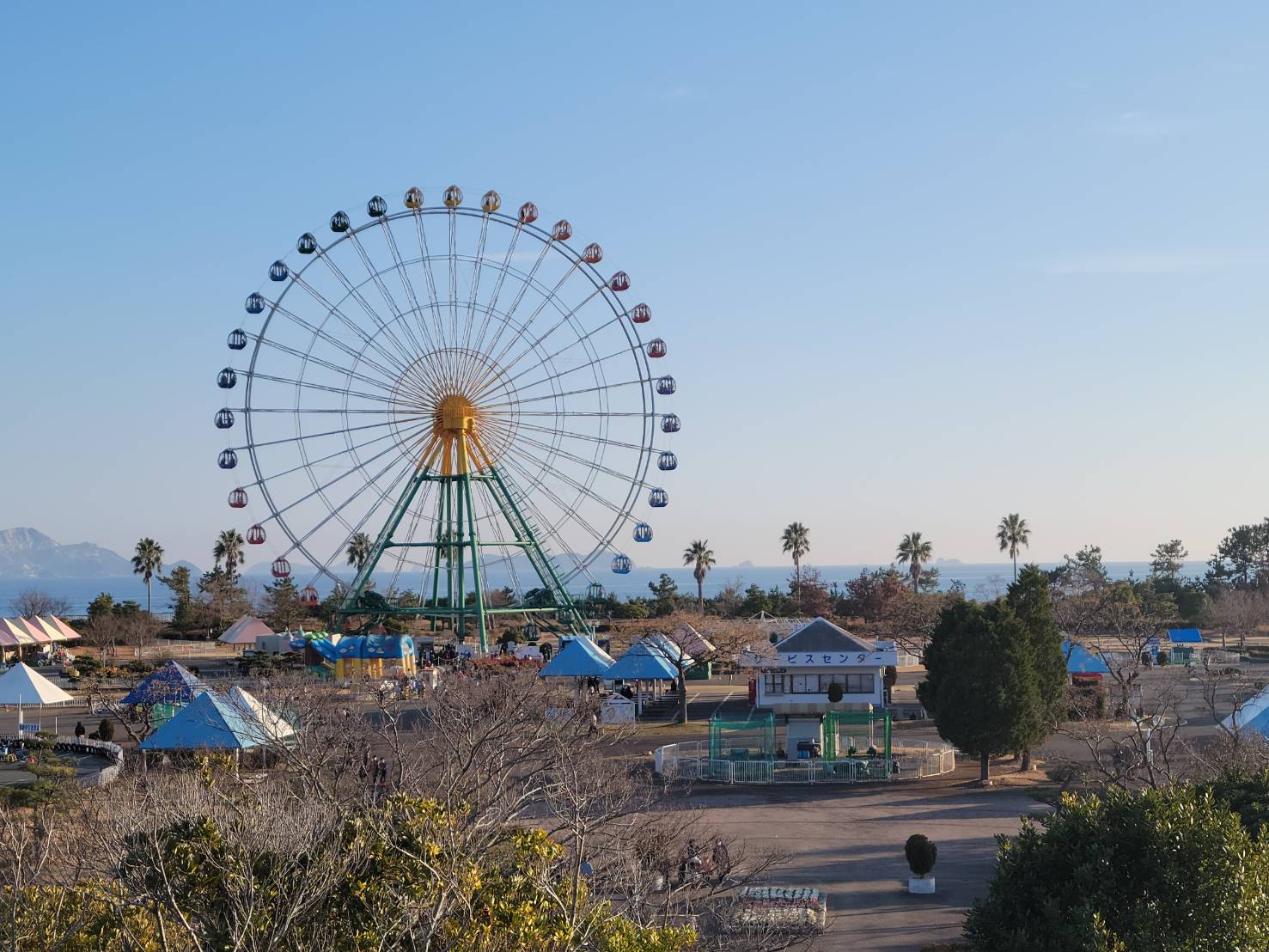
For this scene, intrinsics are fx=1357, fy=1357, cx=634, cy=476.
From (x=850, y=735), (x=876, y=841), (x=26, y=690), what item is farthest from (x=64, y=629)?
(x=876, y=841)

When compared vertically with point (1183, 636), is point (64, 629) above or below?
above

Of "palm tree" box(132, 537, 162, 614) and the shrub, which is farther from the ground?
"palm tree" box(132, 537, 162, 614)

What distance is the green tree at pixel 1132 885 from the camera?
39.6 feet

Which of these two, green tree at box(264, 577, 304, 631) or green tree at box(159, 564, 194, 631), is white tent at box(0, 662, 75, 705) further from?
green tree at box(159, 564, 194, 631)

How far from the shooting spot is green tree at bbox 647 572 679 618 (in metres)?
82.1

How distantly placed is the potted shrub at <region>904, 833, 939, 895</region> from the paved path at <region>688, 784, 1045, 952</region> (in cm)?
23

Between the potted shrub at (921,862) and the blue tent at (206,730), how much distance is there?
14.0m

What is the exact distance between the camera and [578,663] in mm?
45625

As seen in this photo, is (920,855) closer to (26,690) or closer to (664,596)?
(26,690)

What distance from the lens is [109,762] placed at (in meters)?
34.5

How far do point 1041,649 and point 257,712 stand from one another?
1887 centimetres

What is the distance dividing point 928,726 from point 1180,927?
2942cm

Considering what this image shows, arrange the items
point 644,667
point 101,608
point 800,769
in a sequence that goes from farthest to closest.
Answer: point 101,608 < point 644,667 < point 800,769

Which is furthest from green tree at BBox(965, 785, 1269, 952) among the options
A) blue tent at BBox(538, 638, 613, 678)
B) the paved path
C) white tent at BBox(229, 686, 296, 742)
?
blue tent at BBox(538, 638, 613, 678)
